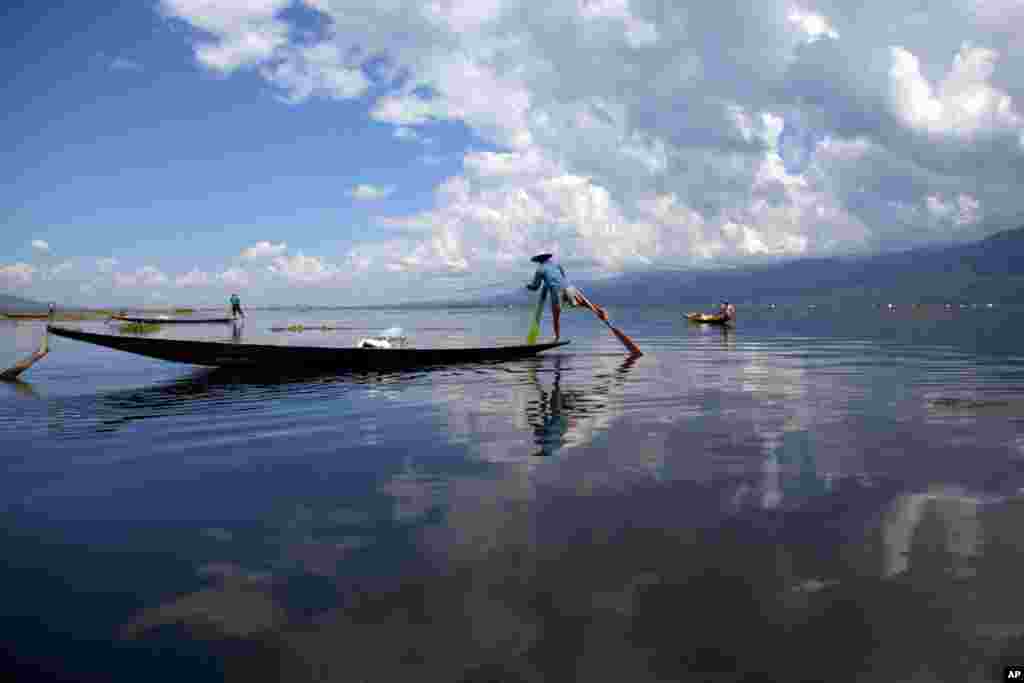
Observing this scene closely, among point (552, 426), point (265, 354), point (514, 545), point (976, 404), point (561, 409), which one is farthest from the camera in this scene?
point (265, 354)

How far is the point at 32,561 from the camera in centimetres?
490

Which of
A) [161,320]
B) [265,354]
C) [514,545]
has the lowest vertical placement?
[514,545]

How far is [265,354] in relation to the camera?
54.9 feet

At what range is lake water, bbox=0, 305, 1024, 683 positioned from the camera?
3533 mm

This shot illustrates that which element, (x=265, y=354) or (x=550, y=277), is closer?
(x=265, y=354)

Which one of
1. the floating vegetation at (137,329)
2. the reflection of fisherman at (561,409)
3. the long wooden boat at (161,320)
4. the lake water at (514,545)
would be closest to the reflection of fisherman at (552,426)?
the reflection of fisherman at (561,409)

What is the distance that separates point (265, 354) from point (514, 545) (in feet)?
44.8

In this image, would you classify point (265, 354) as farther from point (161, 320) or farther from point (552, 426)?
point (161, 320)

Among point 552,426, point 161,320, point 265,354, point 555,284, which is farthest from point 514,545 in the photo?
point 161,320

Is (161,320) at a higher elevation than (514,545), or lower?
higher

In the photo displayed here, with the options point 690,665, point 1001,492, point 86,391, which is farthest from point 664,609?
point 86,391

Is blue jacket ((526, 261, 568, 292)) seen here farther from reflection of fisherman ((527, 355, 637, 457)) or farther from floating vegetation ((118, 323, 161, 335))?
floating vegetation ((118, 323, 161, 335))

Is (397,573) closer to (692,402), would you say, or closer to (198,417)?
(198,417)

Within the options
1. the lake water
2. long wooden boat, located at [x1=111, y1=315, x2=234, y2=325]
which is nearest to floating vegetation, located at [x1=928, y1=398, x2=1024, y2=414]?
the lake water
